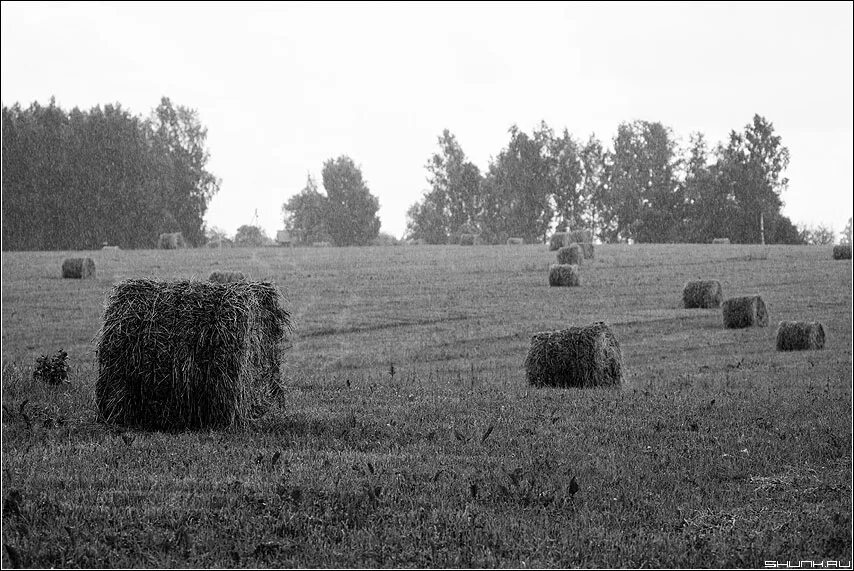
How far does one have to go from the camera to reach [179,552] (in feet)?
23.2

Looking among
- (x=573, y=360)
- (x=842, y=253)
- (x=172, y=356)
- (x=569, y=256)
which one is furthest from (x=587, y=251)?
(x=172, y=356)

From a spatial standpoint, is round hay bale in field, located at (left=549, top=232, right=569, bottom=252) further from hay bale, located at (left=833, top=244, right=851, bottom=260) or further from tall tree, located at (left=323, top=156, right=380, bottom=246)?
tall tree, located at (left=323, top=156, right=380, bottom=246)

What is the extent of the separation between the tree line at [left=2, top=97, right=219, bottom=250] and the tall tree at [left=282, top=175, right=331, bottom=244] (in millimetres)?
34742

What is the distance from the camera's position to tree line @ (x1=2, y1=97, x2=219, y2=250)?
81.4 meters

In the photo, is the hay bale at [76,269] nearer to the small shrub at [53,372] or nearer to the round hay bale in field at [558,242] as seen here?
the round hay bale in field at [558,242]

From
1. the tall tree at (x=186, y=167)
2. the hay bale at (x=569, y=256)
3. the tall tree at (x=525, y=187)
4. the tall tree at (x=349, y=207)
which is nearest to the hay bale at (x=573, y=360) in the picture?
the hay bale at (x=569, y=256)

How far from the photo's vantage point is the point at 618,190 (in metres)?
118

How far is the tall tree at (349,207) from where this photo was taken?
138 meters

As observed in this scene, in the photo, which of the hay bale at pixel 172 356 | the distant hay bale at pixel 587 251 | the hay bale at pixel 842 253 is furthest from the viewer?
the distant hay bale at pixel 587 251

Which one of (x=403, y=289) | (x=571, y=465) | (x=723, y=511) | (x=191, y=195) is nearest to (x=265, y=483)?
(x=571, y=465)

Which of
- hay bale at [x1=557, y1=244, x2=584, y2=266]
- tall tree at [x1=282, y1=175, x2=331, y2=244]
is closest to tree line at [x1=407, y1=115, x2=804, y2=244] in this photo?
tall tree at [x1=282, y1=175, x2=331, y2=244]

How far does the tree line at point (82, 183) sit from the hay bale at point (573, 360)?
215ft

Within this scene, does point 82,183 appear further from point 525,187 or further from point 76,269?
point 525,187

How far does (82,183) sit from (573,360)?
2929 inches
